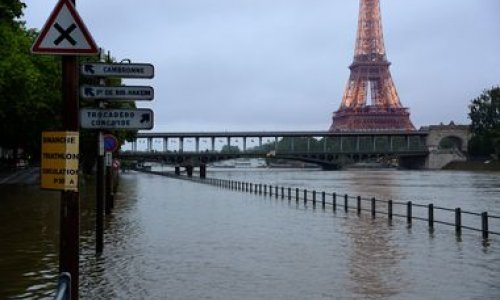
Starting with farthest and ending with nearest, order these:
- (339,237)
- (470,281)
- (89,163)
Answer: (89,163)
(339,237)
(470,281)

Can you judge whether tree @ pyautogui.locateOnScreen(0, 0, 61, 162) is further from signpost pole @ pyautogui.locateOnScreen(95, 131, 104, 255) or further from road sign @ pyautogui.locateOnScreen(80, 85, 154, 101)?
road sign @ pyautogui.locateOnScreen(80, 85, 154, 101)

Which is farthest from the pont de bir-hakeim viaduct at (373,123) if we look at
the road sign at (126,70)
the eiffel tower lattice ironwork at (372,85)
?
the road sign at (126,70)

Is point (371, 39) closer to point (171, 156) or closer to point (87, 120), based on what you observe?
point (171, 156)

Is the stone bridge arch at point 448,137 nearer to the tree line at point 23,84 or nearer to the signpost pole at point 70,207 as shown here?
the tree line at point 23,84

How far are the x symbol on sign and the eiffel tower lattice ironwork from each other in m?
180

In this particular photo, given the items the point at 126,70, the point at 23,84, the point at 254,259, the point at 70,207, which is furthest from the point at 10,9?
the point at 70,207

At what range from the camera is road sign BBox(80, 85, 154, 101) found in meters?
12.7

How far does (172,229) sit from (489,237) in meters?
9.73

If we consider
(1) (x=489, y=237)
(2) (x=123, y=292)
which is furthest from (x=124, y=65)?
(1) (x=489, y=237)

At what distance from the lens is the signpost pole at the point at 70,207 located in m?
8.21

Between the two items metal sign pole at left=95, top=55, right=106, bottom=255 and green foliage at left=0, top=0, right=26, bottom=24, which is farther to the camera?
green foliage at left=0, top=0, right=26, bottom=24

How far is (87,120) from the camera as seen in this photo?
11.5 meters

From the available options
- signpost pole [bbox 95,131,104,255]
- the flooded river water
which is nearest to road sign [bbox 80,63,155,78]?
signpost pole [bbox 95,131,104,255]

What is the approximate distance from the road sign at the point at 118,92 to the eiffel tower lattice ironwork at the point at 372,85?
174966mm
